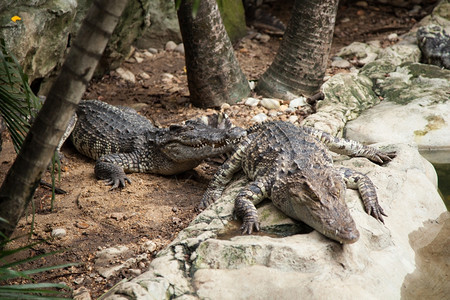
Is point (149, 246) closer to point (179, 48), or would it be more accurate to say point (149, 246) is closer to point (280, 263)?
point (280, 263)

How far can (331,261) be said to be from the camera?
3035mm

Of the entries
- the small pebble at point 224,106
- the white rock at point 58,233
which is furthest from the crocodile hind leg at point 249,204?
the small pebble at point 224,106

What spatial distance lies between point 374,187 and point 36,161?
8.03ft

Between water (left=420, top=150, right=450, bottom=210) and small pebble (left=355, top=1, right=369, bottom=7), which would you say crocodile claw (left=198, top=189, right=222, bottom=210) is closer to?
water (left=420, top=150, right=450, bottom=210)

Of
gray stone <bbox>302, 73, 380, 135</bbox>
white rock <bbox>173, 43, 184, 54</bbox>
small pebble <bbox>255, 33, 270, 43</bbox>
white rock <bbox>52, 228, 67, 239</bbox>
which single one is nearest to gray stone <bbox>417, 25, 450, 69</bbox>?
gray stone <bbox>302, 73, 380, 135</bbox>

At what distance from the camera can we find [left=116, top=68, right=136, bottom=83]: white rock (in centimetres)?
737

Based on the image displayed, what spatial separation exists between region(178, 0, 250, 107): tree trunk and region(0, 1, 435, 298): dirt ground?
22 cm

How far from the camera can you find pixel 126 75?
742 centimetres

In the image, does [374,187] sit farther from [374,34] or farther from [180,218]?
[374,34]

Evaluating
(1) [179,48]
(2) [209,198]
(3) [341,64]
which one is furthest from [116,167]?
(3) [341,64]

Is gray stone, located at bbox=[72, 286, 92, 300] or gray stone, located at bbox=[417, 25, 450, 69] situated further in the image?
gray stone, located at bbox=[417, 25, 450, 69]

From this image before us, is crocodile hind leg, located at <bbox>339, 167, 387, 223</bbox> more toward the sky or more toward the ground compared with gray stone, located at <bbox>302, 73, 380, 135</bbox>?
more toward the ground

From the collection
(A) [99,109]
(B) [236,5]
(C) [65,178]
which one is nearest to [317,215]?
(C) [65,178]

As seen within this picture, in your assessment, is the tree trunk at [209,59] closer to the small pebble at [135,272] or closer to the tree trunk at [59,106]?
the small pebble at [135,272]
